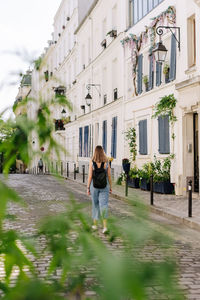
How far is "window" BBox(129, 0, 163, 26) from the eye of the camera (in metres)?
19.7

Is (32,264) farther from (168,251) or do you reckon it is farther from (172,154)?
(172,154)

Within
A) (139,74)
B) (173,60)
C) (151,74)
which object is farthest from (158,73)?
(139,74)

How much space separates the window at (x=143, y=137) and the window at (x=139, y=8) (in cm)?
486

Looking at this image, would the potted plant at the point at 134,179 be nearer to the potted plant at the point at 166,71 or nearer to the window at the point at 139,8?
the potted plant at the point at 166,71

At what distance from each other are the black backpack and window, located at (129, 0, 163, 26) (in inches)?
453

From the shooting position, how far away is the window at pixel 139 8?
19656mm

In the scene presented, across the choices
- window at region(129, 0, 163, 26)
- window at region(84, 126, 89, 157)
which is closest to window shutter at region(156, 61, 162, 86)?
window at region(129, 0, 163, 26)

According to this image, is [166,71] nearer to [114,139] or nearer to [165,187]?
[165,187]

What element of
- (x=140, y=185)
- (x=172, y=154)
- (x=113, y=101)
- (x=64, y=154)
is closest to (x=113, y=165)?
(x=113, y=101)

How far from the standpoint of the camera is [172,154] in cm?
1686

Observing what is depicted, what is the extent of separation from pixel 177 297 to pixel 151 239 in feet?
0.70

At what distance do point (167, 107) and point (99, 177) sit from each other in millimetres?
8709

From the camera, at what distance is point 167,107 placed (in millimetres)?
17125

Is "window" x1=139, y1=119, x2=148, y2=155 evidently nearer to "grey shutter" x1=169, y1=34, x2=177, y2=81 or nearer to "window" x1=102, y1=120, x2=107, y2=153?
"grey shutter" x1=169, y1=34, x2=177, y2=81
